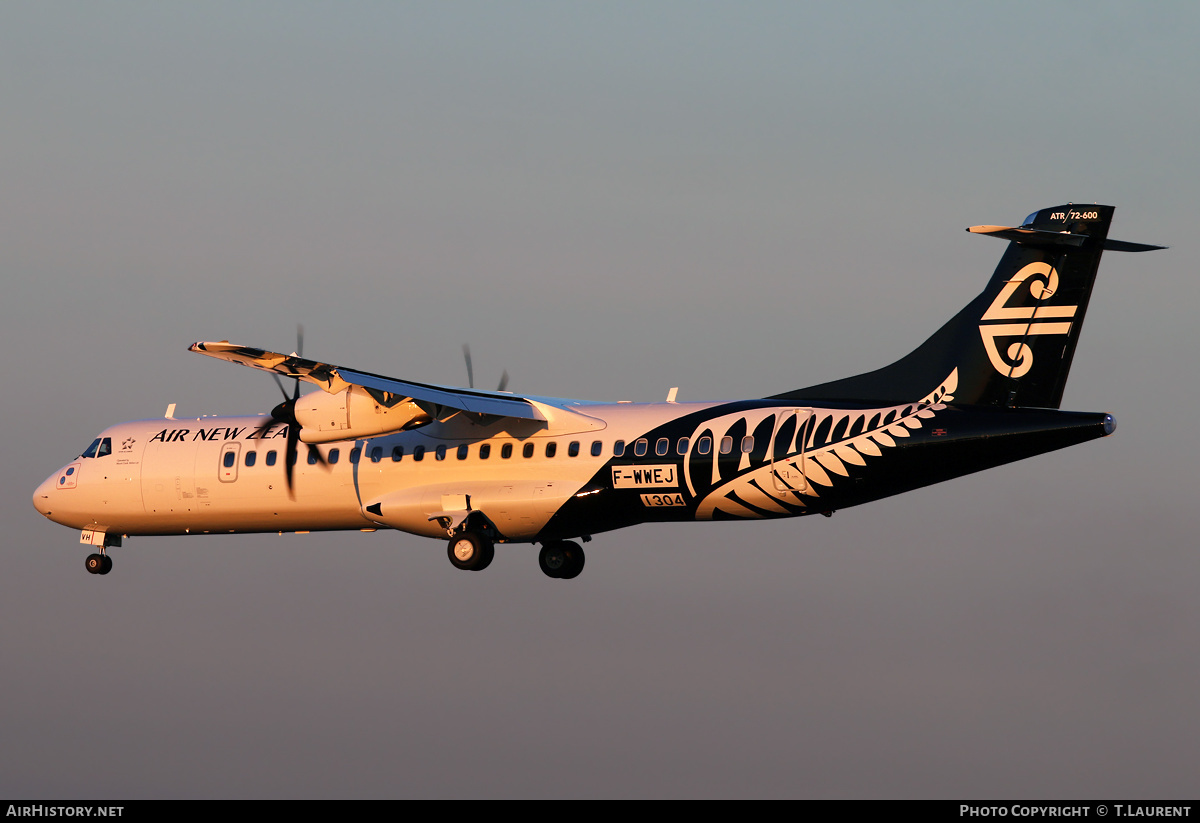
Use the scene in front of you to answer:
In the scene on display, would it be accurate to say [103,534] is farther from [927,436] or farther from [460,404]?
[927,436]

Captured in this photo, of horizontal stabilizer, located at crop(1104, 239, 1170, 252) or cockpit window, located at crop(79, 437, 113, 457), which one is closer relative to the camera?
horizontal stabilizer, located at crop(1104, 239, 1170, 252)

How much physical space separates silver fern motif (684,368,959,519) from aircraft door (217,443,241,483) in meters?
8.91

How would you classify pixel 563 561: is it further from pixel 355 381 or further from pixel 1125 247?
pixel 1125 247

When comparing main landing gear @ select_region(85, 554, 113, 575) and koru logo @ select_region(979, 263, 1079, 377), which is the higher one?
koru logo @ select_region(979, 263, 1079, 377)

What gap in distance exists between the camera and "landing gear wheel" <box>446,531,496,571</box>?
24.7 metres

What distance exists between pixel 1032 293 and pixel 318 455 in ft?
41.4

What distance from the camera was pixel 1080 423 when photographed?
2095 cm

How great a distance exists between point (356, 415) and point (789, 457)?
24.0 feet

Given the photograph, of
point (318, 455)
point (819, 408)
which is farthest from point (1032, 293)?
point (318, 455)

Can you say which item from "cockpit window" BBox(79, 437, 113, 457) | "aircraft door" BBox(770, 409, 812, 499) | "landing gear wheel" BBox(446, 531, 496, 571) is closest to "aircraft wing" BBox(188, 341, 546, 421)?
"landing gear wheel" BBox(446, 531, 496, 571)

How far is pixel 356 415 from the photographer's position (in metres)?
24.6

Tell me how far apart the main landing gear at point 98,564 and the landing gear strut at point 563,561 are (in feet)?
28.7

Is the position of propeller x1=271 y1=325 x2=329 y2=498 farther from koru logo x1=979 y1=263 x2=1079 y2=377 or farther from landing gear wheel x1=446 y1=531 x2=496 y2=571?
koru logo x1=979 y1=263 x2=1079 y2=377

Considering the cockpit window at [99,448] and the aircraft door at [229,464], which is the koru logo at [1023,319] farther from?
the cockpit window at [99,448]
